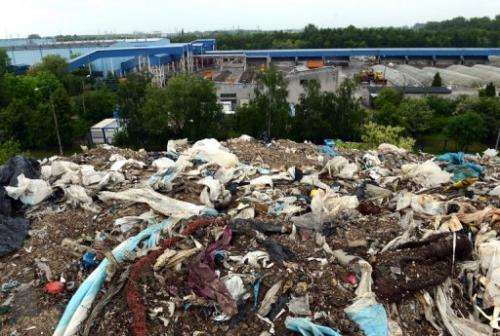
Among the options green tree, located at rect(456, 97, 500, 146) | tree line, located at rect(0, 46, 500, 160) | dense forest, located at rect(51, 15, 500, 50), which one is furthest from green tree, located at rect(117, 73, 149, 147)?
dense forest, located at rect(51, 15, 500, 50)

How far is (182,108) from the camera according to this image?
45.8ft

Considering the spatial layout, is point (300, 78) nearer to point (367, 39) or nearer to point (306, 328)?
point (306, 328)

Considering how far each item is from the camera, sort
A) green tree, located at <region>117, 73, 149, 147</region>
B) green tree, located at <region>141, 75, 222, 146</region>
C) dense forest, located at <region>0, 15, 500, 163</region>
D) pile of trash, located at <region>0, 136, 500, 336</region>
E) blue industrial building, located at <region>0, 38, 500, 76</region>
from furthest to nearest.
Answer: blue industrial building, located at <region>0, 38, 500, 76</region>
green tree, located at <region>117, 73, 149, 147</region>
dense forest, located at <region>0, 15, 500, 163</region>
green tree, located at <region>141, 75, 222, 146</region>
pile of trash, located at <region>0, 136, 500, 336</region>

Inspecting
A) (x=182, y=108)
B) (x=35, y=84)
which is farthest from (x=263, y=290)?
(x=35, y=84)

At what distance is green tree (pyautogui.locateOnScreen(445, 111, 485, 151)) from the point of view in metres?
14.2

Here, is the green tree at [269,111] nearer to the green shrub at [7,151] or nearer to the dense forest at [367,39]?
the green shrub at [7,151]

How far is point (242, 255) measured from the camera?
3.89 m

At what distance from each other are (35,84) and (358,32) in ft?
118

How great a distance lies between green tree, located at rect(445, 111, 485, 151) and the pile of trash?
378 inches

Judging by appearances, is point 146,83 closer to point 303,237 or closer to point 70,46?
point 303,237

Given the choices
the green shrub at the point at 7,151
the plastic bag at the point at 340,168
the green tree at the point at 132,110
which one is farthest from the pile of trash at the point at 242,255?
the green tree at the point at 132,110

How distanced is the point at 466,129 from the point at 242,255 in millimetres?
13148

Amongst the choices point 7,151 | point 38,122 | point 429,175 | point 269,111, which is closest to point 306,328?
point 429,175

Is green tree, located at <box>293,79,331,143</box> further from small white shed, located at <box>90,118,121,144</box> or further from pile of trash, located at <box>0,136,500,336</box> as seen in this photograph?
pile of trash, located at <box>0,136,500,336</box>
